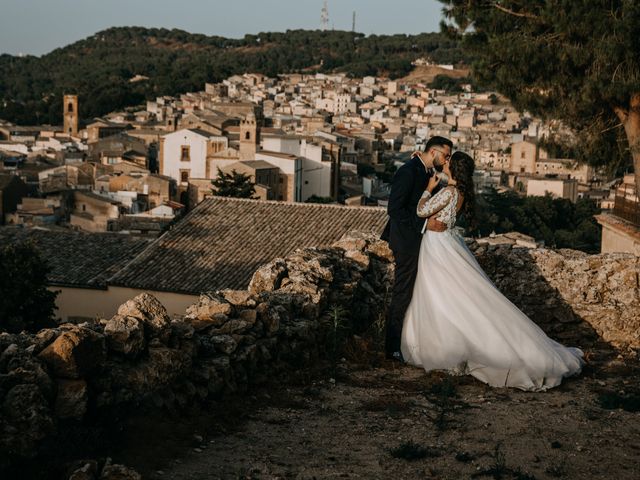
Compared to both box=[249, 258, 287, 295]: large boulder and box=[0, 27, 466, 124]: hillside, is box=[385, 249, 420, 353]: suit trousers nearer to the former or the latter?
box=[249, 258, 287, 295]: large boulder

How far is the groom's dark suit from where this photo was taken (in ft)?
21.0

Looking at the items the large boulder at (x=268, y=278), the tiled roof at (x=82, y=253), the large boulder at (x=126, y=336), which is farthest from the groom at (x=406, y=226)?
the tiled roof at (x=82, y=253)

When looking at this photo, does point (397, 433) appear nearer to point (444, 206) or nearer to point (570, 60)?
point (444, 206)

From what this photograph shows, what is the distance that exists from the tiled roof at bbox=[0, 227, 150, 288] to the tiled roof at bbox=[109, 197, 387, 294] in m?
1.42

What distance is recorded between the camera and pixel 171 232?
21.3m

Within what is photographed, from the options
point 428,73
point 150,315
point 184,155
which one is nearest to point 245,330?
point 150,315

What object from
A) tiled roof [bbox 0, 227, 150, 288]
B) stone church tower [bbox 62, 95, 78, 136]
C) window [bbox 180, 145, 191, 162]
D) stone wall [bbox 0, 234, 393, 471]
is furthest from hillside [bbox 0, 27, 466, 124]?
stone wall [bbox 0, 234, 393, 471]

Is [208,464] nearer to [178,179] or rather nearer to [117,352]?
[117,352]

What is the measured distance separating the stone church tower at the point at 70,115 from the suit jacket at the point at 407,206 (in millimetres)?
98709

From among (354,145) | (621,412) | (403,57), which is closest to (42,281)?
(621,412)

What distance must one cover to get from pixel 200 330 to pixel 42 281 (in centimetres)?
1411

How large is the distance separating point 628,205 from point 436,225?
7921 mm

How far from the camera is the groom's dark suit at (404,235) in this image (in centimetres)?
640

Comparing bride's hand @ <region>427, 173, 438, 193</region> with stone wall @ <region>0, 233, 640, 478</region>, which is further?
bride's hand @ <region>427, 173, 438, 193</region>
